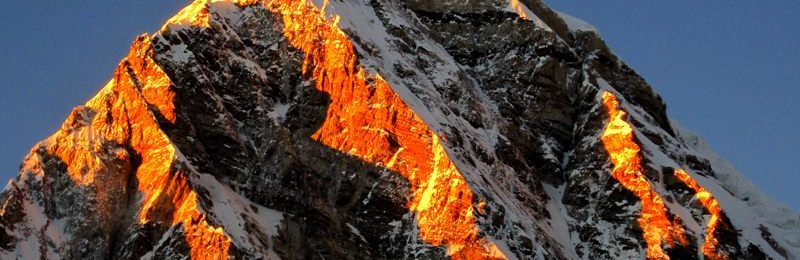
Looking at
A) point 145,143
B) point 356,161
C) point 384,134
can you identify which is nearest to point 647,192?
point 384,134

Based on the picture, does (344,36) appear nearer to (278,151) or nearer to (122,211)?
(278,151)

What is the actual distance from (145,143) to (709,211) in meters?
40.1

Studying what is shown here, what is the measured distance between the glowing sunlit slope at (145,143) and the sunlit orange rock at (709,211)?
3490cm

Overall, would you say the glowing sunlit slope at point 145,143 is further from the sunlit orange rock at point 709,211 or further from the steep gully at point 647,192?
the sunlit orange rock at point 709,211

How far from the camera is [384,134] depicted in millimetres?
138125

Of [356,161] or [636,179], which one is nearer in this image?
[356,161]

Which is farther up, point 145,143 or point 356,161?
point 145,143

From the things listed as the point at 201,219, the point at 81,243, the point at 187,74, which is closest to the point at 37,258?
the point at 81,243

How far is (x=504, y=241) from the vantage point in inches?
5172

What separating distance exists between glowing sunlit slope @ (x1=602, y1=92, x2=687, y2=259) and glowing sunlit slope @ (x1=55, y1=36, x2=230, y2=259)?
104 ft

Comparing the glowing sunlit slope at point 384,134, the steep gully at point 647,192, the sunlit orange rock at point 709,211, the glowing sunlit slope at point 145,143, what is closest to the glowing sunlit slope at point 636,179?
the steep gully at point 647,192

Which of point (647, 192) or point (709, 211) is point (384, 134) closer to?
point (647, 192)

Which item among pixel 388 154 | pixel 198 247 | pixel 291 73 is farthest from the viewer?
pixel 291 73

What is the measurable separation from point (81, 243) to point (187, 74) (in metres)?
18.5
